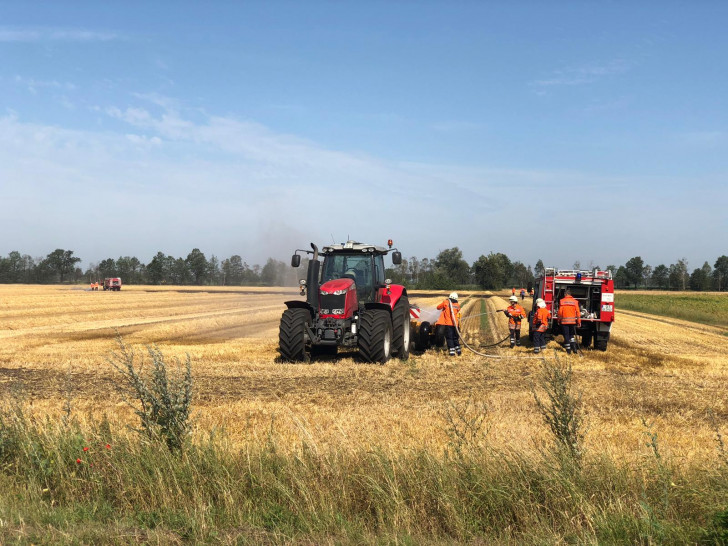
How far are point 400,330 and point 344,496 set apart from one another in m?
10.2

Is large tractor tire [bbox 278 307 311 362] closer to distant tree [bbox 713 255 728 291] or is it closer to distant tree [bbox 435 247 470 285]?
distant tree [bbox 435 247 470 285]

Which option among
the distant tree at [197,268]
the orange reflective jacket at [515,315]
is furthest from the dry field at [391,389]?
the distant tree at [197,268]

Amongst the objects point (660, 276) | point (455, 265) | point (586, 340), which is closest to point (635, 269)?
point (660, 276)

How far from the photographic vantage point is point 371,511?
5113 millimetres

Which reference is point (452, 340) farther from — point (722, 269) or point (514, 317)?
point (722, 269)

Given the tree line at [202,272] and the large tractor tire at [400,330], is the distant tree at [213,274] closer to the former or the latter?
the tree line at [202,272]

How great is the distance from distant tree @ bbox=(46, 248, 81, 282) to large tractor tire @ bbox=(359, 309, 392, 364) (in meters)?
122

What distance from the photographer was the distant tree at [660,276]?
142 metres

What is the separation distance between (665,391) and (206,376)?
9.05 m

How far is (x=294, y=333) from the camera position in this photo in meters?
13.9

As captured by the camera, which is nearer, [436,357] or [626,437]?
[626,437]

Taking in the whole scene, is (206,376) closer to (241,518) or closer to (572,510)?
(241,518)

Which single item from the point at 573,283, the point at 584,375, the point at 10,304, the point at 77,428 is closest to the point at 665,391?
the point at 584,375

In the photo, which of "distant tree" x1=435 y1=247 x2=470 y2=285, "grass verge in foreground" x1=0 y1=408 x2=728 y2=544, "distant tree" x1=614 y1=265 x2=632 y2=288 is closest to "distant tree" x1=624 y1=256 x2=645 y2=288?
"distant tree" x1=614 y1=265 x2=632 y2=288
